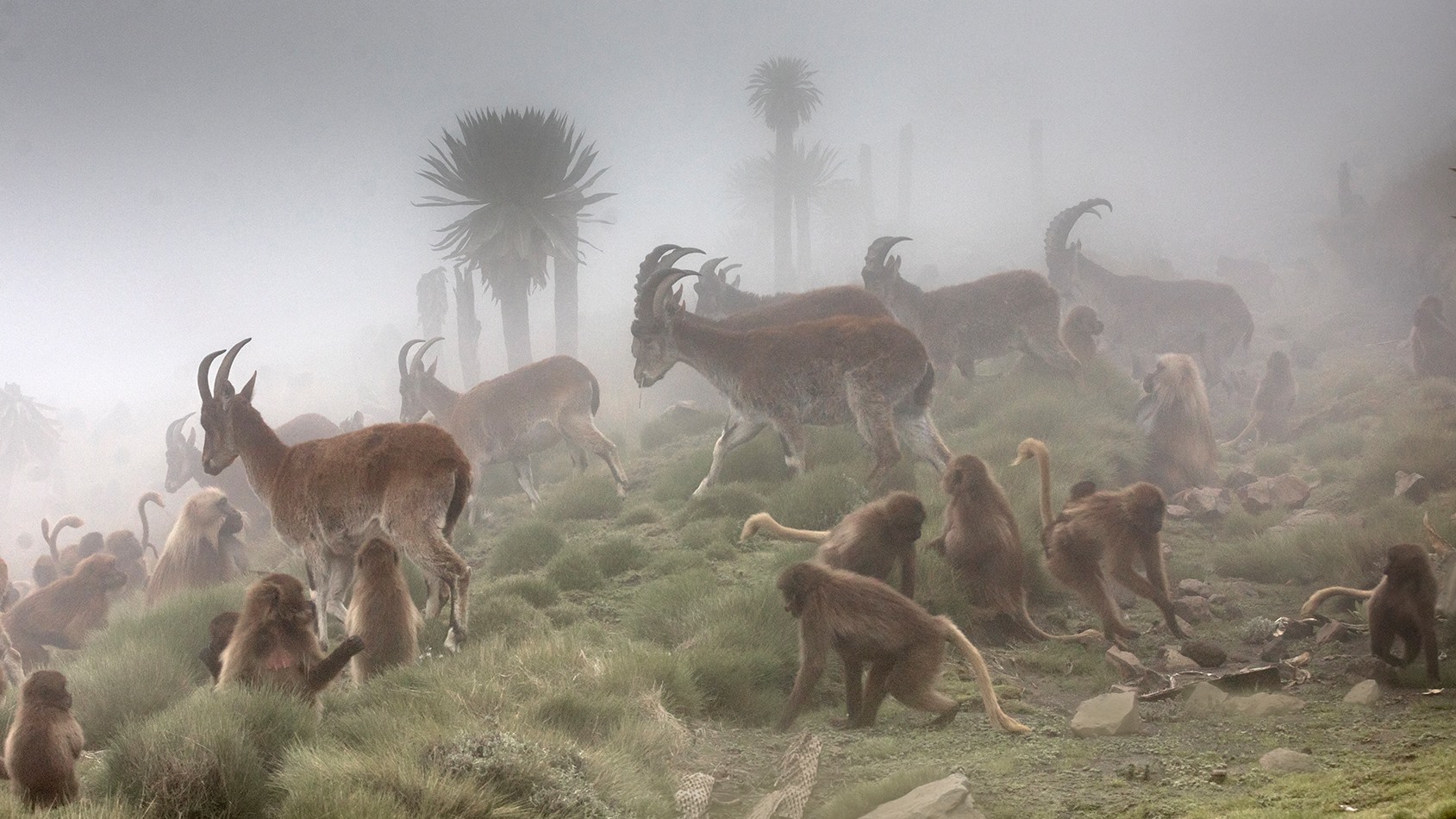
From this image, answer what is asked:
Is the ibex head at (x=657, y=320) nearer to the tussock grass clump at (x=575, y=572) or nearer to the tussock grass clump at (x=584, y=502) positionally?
the tussock grass clump at (x=584, y=502)

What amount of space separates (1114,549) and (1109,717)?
222 centimetres

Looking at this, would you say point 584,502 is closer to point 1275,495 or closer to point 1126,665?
point 1126,665

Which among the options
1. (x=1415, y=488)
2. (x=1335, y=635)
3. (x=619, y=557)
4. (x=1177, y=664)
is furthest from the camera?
(x=1415, y=488)

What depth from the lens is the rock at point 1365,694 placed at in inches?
196

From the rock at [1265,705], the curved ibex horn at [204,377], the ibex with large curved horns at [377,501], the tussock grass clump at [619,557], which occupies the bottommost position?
the rock at [1265,705]

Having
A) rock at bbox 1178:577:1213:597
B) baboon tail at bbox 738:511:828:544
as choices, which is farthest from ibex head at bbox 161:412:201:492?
rock at bbox 1178:577:1213:597

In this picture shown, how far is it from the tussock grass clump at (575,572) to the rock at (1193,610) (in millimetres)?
4510

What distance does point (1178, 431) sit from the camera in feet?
38.7

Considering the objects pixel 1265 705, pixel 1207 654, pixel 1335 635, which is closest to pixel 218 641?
pixel 1265 705

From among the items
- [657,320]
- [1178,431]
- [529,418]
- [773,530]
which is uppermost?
[657,320]

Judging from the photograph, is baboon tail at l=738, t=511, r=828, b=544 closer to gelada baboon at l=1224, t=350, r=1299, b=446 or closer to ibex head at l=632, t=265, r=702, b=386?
ibex head at l=632, t=265, r=702, b=386

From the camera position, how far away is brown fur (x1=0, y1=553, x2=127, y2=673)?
32.3 feet

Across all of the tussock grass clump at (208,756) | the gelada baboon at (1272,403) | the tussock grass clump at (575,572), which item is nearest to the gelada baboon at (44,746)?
the tussock grass clump at (208,756)

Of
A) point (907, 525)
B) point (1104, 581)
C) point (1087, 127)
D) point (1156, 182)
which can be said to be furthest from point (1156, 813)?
point (1087, 127)
